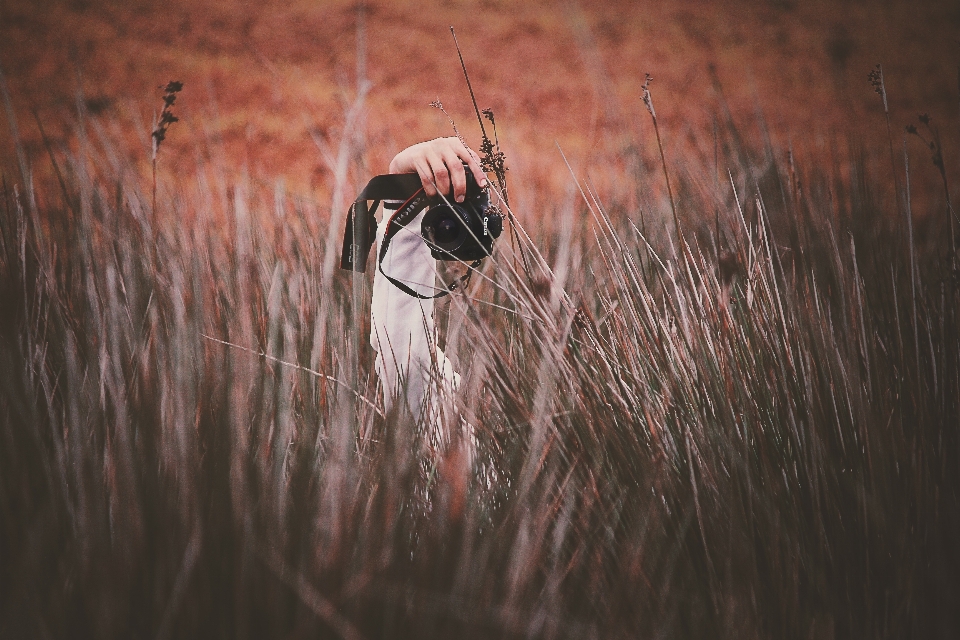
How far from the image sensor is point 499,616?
39 cm

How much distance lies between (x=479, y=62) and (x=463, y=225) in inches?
78.1

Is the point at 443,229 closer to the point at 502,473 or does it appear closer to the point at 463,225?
the point at 463,225

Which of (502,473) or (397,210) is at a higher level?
(397,210)

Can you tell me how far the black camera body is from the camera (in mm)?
766

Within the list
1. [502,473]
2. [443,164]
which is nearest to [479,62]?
[443,164]

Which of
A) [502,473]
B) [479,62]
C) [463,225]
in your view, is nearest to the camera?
[502,473]

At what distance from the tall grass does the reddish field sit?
100cm

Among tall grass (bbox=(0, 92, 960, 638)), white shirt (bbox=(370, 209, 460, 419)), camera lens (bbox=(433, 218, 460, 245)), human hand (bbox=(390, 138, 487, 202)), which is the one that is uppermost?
human hand (bbox=(390, 138, 487, 202))

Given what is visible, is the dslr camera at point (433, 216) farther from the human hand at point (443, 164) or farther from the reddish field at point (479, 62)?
the reddish field at point (479, 62)

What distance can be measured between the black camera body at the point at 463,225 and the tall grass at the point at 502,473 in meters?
0.10

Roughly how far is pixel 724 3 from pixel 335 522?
2429 mm

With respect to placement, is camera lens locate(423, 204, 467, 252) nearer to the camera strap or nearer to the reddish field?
the camera strap

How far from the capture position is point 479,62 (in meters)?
2.49

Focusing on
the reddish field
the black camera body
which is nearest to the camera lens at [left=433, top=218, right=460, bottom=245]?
the black camera body
